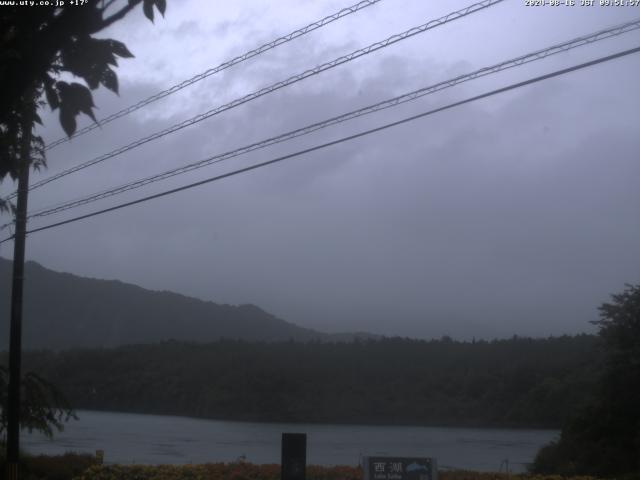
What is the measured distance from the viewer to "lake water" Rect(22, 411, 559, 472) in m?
21.2

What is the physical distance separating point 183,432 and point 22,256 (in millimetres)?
13184

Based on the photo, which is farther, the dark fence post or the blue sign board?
the dark fence post

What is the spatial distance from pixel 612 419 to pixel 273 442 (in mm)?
9475

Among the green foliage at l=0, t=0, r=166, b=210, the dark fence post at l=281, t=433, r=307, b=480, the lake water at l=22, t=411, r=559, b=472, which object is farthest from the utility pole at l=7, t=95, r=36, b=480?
the green foliage at l=0, t=0, r=166, b=210

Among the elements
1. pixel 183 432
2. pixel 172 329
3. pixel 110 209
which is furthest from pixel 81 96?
pixel 172 329

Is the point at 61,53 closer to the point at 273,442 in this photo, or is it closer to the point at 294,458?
the point at 294,458

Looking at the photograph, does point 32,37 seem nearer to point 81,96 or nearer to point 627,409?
point 81,96

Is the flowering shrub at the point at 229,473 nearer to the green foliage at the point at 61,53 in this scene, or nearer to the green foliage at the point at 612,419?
the green foliage at the point at 612,419

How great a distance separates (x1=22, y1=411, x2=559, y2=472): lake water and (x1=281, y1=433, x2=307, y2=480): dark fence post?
313 inches

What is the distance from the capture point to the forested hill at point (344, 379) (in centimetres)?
2844

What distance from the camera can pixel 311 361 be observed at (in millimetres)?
35438

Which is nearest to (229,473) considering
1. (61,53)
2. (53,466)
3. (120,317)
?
(53,466)

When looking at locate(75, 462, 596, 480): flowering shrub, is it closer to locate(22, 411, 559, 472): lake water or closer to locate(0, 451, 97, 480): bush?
locate(0, 451, 97, 480): bush

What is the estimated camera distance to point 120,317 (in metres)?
64.1
